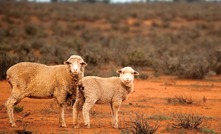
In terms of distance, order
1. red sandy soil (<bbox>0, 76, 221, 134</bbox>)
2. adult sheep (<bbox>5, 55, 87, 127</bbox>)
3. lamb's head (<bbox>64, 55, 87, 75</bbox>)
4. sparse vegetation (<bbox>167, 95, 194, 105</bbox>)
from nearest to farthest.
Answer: lamb's head (<bbox>64, 55, 87, 75</bbox>)
adult sheep (<bbox>5, 55, 87, 127</bbox>)
red sandy soil (<bbox>0, 76, 221, 134</bbox>)
sparse vegetation (<bbox>167, 95, 194, 105</bbox>)

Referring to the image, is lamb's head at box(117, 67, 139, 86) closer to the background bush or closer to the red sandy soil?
the red sandy soil

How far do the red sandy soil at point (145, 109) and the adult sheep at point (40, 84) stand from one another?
621 mm

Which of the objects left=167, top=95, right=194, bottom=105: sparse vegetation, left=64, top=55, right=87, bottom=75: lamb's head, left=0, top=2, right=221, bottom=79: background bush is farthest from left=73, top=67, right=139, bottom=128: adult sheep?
left=0, top=2, right=221, bottom=79: background bush

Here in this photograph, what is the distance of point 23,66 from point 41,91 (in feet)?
2.42

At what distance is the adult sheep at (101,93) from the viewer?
984 cm

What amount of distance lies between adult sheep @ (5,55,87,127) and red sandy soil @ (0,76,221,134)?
62 centimetres

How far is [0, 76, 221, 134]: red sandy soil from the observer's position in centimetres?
1021

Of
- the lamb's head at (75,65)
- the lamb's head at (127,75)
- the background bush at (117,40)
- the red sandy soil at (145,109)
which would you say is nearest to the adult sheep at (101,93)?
the lamb's head at (127,75)

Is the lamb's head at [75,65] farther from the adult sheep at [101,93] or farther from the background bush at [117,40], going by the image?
the background bush at [117,40]

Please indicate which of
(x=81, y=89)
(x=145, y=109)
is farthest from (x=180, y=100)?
(x=81, y=89)

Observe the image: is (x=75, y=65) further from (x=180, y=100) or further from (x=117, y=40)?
(x=117, y=40)

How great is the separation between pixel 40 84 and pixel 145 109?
12.9 feet

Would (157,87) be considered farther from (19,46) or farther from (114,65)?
(19,46)

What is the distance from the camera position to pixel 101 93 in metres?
10.1
